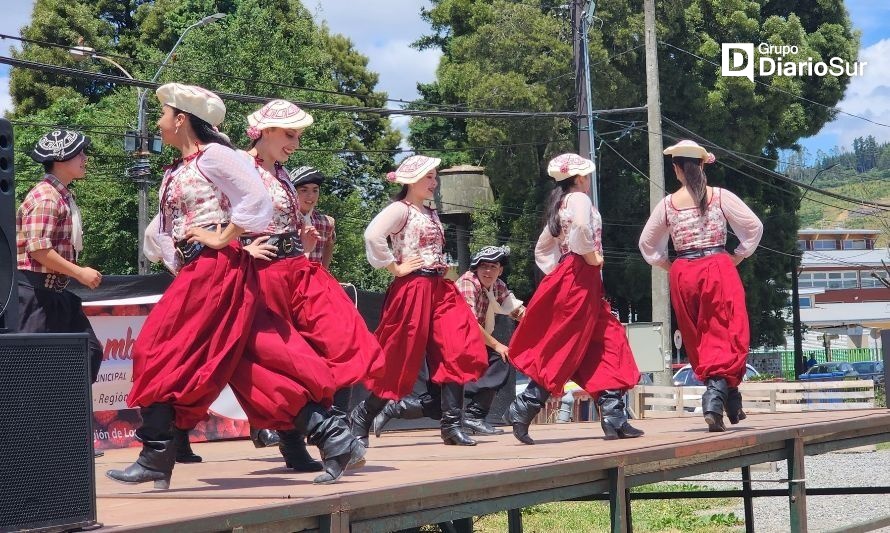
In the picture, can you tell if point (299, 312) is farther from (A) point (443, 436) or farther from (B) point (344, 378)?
(A) point (443, 436)

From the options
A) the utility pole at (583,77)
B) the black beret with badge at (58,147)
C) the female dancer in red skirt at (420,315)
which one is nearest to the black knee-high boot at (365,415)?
the female dancer in red skirt at (420,315)

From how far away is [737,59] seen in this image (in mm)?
31141

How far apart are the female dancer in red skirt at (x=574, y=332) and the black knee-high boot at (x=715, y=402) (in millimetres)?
399

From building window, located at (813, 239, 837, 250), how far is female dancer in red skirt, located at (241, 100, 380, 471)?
120 metres

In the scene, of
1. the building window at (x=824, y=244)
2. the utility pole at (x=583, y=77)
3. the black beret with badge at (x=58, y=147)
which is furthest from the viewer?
the building window at (x=824, y=244)

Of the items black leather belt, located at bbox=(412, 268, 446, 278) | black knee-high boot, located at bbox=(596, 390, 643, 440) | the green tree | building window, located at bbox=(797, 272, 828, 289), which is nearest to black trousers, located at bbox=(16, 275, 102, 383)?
black leather belt, located at bbox=(412, 268, 446, 278)

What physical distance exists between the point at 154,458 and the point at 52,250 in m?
2.09

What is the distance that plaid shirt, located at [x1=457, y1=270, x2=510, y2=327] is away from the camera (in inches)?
377

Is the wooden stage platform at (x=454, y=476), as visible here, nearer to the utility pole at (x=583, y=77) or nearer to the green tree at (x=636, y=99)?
the utility pole at (x=583, y=77)

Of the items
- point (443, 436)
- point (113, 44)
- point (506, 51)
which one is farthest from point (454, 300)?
point (113, 44)

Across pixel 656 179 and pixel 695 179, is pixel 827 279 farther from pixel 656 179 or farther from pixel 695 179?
pixel 695 179

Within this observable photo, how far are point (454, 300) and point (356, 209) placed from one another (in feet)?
93.9

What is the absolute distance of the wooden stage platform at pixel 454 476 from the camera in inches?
146

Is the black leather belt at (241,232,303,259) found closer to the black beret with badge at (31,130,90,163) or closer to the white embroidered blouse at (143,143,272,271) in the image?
the white embroidered blouse at (143,143,272,271)
